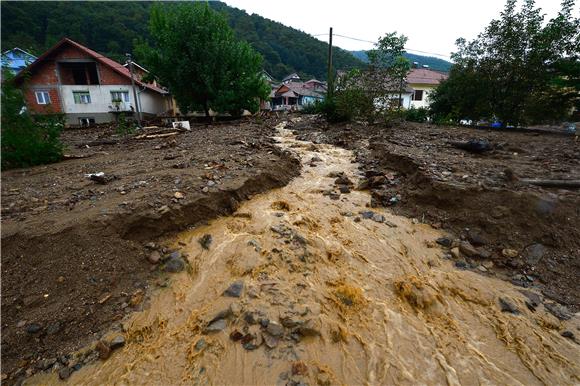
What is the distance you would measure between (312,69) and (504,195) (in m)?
71.1

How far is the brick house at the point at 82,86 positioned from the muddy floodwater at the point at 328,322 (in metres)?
24.4

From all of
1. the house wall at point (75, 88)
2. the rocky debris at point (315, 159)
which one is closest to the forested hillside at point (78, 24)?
the house wall at point (75, 88)

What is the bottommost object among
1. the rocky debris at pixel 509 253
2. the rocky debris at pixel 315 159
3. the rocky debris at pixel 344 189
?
the rocky debris at pixel 509 253

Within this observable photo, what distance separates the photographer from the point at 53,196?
5.33m

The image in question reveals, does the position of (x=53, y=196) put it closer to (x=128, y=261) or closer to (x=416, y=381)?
(x=128, y=261)

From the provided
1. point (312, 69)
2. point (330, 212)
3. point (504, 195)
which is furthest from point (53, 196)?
point (312, 69)

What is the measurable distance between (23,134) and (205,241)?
21.1 feet

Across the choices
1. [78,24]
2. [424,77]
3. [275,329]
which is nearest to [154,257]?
[275,329]

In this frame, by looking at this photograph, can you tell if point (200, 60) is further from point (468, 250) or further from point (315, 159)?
point (468, 250)

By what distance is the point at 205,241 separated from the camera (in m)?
4.99

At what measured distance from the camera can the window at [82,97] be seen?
24.6m

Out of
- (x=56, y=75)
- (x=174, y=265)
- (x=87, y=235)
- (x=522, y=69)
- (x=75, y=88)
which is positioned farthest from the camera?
(x=75, y=88)

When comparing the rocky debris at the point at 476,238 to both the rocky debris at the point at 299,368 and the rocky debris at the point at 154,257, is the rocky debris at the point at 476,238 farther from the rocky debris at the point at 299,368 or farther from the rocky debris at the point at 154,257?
the rocky debris at the point at 154,257

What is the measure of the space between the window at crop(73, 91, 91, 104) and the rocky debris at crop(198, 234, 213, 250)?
26712 mm
